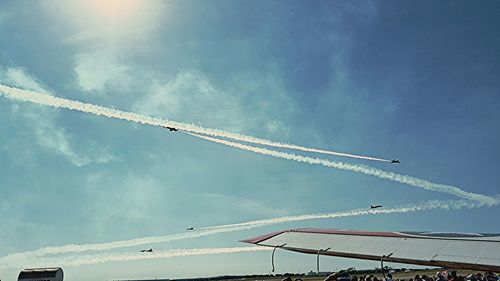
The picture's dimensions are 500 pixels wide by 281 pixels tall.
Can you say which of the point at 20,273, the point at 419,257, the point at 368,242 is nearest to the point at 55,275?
the point at 20,273

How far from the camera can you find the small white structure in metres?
38.3

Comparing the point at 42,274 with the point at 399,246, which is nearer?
the point at 399,246

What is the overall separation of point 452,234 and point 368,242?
471 cm

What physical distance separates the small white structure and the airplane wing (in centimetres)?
2449

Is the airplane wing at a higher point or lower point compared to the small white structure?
lower

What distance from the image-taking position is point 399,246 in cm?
1872

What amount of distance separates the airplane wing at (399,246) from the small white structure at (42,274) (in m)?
24.5

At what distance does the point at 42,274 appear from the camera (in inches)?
1580

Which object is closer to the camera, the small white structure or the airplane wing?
the airplane wing

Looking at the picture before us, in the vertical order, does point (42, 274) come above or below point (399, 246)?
above

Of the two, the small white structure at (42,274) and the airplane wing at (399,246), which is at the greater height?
the small white structure at (42,274)

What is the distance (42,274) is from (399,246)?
3289 centimetres

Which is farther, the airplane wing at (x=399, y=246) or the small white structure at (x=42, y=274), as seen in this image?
the small white structure at (x=42, y=274)

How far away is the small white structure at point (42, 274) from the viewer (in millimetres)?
38278
